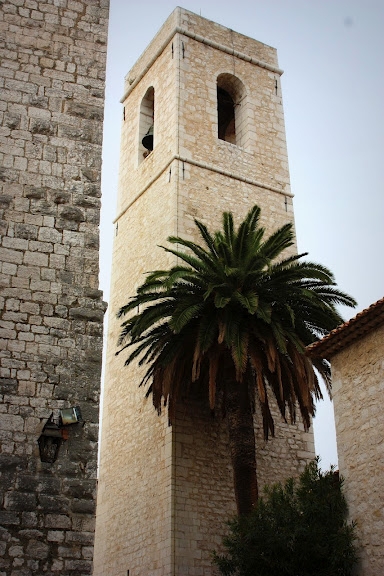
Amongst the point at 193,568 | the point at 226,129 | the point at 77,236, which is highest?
the point at 226,129

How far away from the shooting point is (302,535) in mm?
11766

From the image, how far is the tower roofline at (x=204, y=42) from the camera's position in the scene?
2189cm

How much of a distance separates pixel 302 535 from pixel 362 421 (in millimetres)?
1909

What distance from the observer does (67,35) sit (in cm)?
1026

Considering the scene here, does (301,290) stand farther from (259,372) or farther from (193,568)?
Result: (193,568)

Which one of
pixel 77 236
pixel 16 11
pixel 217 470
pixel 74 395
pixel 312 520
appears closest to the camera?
pixel 74 395

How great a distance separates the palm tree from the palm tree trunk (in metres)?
0.02

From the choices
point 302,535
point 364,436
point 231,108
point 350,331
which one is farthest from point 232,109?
point 302,535

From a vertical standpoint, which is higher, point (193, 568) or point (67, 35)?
point (67, 35)

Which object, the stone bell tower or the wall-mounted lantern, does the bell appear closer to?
the stone bell tower

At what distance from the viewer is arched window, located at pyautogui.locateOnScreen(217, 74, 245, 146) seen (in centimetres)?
2206

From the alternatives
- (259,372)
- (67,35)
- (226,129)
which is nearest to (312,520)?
(259,372)

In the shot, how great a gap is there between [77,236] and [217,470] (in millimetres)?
8142

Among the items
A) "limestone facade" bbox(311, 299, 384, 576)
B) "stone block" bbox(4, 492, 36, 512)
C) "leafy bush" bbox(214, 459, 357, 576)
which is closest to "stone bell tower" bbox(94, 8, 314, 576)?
"leafy bush" bbox(214, 459, 357, 576)
